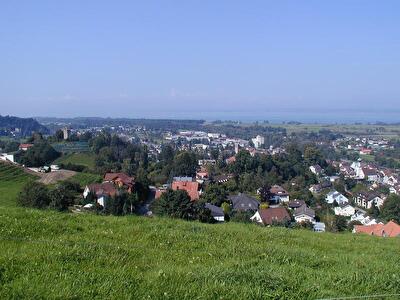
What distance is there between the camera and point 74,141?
94.1 m

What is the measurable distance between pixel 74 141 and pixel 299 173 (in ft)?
143

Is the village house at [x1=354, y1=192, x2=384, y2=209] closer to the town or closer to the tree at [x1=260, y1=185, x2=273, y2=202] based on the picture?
the town

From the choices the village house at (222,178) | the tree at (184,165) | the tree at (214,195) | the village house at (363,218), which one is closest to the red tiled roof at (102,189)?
the tree at (214,195)

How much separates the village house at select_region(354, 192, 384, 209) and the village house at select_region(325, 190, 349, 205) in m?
2.29

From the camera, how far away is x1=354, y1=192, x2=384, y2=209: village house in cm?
6172

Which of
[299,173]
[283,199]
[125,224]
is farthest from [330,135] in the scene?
[125,224]

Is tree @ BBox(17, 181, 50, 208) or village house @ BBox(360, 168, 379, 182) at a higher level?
tree @ BBox(17, 181, 50, 208)

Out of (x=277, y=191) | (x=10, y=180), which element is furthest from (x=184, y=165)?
(x=10, y=180)

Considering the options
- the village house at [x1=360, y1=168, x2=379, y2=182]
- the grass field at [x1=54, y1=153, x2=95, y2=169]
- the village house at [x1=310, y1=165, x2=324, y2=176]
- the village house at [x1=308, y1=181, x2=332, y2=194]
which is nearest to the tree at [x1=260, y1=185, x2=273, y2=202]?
the village house at [x1=308, y1=181, x2=332, y2=194]

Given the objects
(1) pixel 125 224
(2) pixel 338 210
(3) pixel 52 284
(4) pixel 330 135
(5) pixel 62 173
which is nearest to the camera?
(3) pixel 52 284

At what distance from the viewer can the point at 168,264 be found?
557 cm

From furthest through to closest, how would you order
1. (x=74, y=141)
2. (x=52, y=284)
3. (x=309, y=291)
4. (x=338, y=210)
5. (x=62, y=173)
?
(x=74, y=141)
(x=62, y=173)
(x=338, y=210)
(x=309, y=291)
(x=52, y=284)

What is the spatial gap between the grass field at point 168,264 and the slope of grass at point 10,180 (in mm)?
36178

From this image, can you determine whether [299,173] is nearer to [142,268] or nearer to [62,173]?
[62,173]
